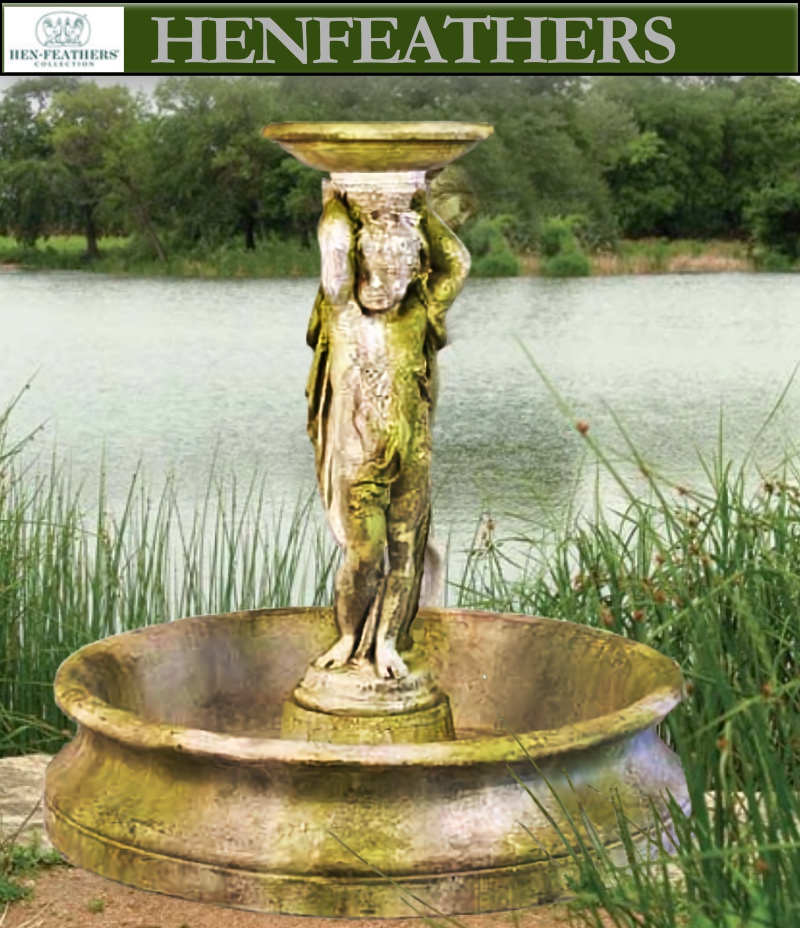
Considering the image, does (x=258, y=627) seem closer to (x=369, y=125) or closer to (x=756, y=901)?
(x=369, y=125)

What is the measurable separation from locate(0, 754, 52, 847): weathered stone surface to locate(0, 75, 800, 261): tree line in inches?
271

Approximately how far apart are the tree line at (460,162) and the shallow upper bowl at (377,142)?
25.0 feet

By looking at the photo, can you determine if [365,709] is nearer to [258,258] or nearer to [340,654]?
[340,654]

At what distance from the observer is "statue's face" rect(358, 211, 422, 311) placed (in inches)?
124

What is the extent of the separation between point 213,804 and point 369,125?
1.11 m

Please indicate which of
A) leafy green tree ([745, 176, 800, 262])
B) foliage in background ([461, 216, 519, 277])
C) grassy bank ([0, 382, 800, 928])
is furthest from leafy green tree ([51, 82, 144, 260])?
grassy bank ([0, 382, 800, 928])

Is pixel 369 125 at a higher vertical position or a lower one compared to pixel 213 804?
higher

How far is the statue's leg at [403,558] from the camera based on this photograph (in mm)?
3248

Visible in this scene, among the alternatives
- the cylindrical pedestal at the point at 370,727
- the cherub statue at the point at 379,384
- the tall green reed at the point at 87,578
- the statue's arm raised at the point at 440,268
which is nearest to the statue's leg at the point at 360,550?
the cherub statue at the point at 379,384

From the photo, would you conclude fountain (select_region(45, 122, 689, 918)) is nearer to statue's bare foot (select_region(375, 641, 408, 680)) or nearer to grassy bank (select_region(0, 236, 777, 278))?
statue's bare foot (select_region(375, 641, 408, 680))

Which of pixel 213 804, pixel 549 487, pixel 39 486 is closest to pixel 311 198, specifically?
pixel 549 487

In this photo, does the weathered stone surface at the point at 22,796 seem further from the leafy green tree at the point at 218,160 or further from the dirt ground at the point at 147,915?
the leafy green tree at the point at 218,160

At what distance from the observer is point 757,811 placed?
250 centimetres

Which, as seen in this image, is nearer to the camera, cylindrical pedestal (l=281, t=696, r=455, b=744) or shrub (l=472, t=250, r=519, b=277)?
cylindrical pedestal (l=281, t=696, r=455, b=744)
